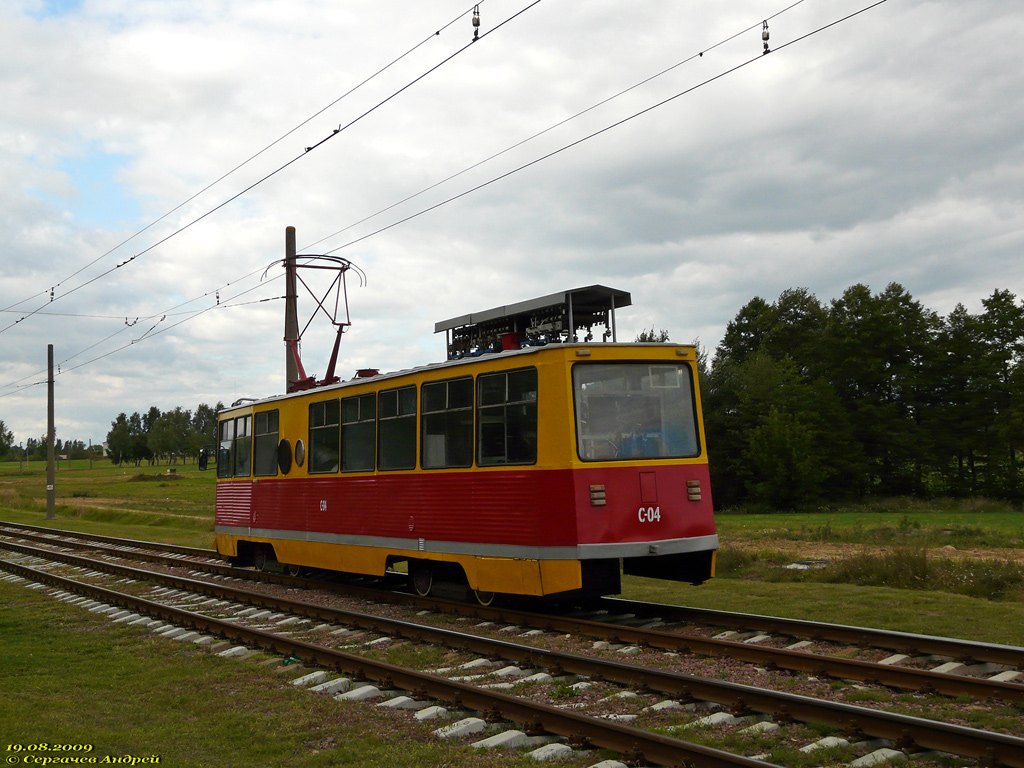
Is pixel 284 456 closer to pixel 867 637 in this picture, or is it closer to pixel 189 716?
pixel 189 716

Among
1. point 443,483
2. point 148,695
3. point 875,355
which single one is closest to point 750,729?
point 148,695

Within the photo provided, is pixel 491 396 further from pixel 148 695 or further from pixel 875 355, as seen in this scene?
pixel 875 355

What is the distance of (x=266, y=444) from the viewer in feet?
Result: 54.7

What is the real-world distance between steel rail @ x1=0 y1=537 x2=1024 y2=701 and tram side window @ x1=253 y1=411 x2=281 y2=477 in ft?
19.4

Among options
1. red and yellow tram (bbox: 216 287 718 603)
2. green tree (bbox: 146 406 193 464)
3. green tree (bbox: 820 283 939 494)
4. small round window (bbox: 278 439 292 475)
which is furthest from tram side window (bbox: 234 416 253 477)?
green tree (bbox: 146 406 193 464)

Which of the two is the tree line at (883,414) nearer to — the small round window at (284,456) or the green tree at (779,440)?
the green tree at (779,440)

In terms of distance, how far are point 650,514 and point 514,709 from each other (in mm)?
4243

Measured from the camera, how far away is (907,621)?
404 inches

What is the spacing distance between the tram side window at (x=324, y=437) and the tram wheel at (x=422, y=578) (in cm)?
229

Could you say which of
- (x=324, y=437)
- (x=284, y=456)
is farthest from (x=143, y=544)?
(x=324, y=437)

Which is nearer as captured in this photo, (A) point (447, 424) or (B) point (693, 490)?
(B) point (693, 490)

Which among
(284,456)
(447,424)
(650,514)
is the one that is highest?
(447,424)

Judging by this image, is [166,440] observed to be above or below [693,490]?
above

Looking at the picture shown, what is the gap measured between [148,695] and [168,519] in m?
30.0
